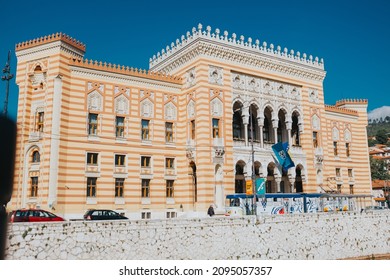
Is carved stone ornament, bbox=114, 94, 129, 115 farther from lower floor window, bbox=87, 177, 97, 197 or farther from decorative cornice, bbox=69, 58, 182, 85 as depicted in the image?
lower floor window, bbox=87, 177, 97, 197

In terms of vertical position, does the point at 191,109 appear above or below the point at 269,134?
above

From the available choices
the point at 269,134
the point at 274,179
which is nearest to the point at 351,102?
the point at 269,134

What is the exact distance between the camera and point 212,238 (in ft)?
52.0

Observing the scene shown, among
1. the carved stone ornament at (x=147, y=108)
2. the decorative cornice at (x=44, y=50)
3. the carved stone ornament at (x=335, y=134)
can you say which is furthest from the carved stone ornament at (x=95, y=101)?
the carved stone ornament at (x=335, y=134)

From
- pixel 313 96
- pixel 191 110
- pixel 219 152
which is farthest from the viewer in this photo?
pixel 313 96

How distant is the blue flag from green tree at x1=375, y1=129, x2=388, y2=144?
18097 millimetres

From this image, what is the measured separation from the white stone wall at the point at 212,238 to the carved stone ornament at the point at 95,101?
1157 centimetres

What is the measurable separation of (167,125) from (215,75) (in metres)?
4.89

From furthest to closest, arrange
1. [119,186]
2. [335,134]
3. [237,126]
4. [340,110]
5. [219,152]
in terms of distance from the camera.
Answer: [340,110] → [335,134] → [237,126] → [219,152] → [119,186]

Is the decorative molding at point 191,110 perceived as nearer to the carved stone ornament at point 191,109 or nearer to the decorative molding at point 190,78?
the carved stone ornament at point 191,109

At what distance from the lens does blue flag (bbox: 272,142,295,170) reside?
27.0 m

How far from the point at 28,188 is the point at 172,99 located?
11177 millimetres

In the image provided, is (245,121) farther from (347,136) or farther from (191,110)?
(347,136)

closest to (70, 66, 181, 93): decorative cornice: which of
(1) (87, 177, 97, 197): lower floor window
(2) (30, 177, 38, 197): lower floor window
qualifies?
(1) (87, 177, 97, 197): lower floor window
